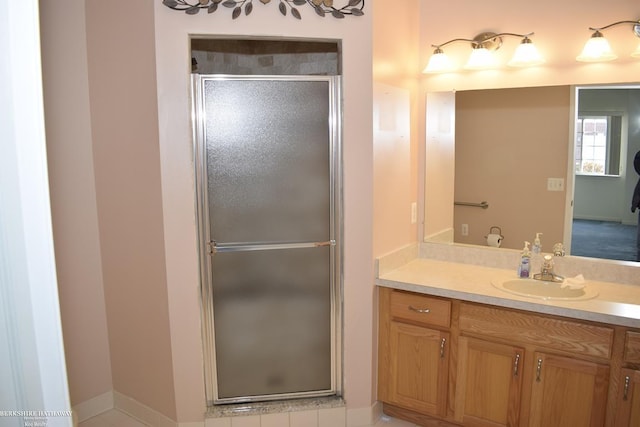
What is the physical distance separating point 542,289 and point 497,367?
20.2 inches

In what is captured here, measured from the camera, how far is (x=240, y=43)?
3021 mm

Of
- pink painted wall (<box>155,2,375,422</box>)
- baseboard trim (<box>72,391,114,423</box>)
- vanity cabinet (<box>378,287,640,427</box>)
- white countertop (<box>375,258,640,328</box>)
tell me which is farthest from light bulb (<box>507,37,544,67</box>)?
baseboard trim (<box>72,391,114,423</box>)

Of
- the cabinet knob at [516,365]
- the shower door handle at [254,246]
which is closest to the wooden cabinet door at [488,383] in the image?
the cabinet knob at [516,365]

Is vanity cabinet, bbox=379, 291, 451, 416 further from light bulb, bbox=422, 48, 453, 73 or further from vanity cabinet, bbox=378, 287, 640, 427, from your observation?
light bulb, bbox=422, 48, 453, 73

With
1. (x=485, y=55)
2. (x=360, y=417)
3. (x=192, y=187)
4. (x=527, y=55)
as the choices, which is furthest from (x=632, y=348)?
(x=192, y=187)

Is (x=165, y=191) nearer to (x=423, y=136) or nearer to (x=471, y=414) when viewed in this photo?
(x=423, y=136)

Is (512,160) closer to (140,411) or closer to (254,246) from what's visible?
(254,246)

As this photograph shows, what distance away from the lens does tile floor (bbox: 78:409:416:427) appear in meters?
2.81

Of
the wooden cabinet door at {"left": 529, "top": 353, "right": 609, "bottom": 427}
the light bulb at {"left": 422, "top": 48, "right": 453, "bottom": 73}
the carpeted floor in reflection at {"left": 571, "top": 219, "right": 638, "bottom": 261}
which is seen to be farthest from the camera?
the light bulb at {"left": 422, "top": 48, "right": 453, "bottom": 73}

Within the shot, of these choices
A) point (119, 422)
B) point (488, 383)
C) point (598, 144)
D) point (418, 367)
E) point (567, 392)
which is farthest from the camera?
point (119, 422)

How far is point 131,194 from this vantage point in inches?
105

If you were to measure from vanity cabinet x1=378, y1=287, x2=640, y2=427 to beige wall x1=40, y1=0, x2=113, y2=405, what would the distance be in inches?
67.9

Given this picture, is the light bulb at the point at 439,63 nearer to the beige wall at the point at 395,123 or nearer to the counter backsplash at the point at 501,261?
the beige wall at the point at 395,123

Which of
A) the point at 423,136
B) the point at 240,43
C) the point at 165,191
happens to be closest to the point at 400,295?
the point at 423,136
